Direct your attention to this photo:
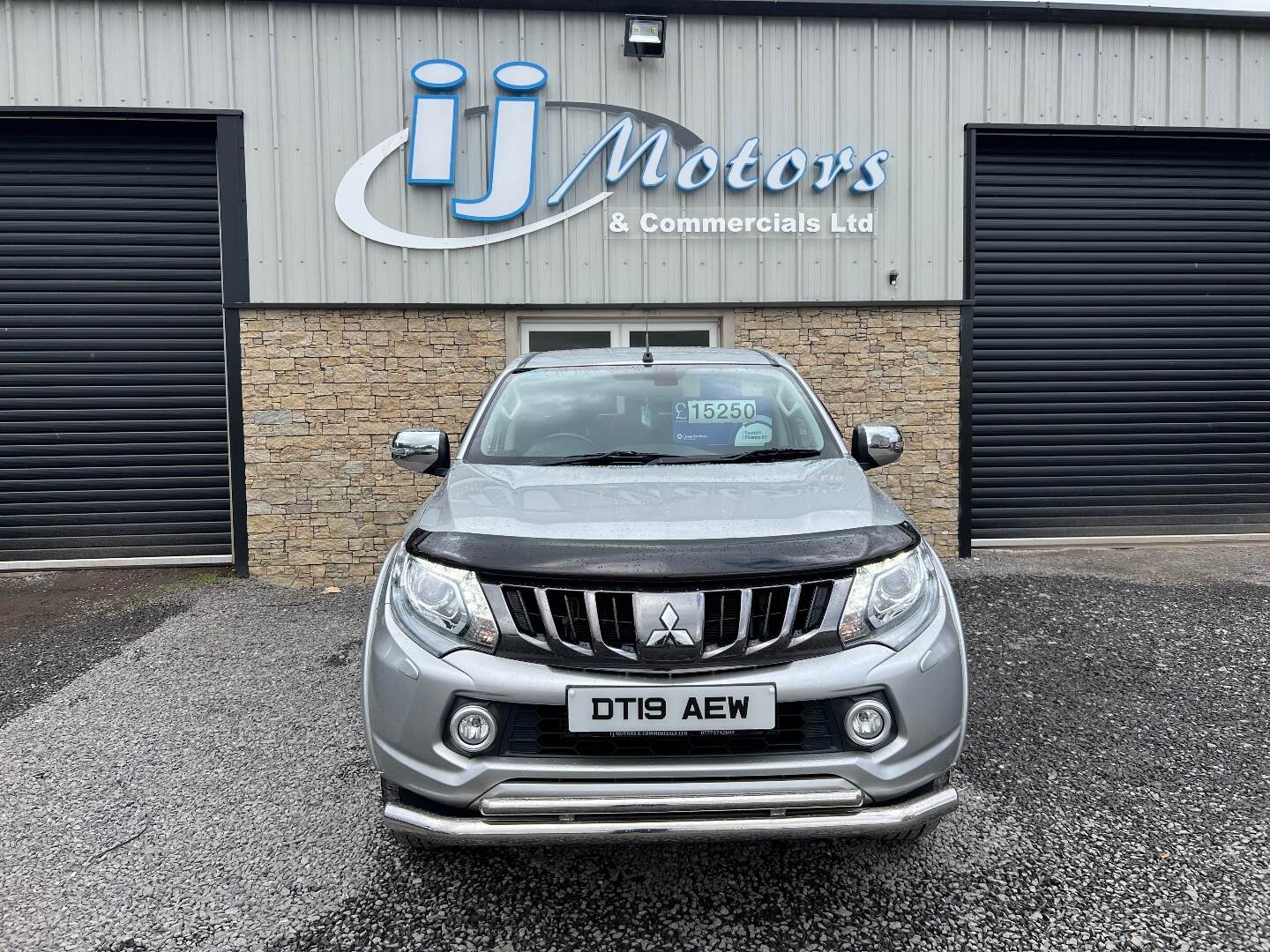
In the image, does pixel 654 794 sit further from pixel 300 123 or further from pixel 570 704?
pixel 300 123

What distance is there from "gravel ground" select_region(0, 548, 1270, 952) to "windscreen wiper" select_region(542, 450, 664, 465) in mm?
1346

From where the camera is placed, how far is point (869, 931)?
2.12 m

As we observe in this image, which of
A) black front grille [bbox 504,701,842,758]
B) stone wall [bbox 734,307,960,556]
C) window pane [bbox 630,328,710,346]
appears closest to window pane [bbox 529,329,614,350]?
window pane [bbox 630,328,710,346]

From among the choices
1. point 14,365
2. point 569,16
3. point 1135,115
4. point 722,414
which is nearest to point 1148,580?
point 1135,115

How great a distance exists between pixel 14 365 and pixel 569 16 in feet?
19.1

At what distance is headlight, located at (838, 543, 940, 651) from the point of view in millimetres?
2008

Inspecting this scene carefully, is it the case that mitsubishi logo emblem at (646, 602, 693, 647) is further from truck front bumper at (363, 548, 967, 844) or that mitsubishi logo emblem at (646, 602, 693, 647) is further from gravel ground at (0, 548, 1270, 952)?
gravel ground at (0, 548, 1270, 952)

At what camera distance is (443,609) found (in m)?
2.06

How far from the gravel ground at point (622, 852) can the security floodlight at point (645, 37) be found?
17.9 ft

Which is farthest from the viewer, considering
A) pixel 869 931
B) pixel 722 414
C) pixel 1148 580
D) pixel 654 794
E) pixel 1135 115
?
pixel 1135 115

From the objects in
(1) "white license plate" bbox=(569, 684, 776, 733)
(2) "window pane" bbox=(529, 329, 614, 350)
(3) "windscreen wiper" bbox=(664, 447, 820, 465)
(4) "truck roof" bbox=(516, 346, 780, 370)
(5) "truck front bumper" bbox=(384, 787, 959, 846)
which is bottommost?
(5) "truck front bumper" bbox=(384, 787, 959, 846)

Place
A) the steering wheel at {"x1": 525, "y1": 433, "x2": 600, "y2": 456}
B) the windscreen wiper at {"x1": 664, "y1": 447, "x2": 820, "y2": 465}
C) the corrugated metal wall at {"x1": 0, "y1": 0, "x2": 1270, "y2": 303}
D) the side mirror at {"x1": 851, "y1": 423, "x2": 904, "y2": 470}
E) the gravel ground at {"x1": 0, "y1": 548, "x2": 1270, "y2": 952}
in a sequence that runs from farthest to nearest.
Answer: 1. the corrugated metal wall at {"x1": 0, "y1": 0, "x2": 1270, "y2": 303}
2. the side mirror at {"x1": 851, "y1": 423, "x2": 904, "y2": 470}
3. the steering wheel at {"x1": 525, "y1": 433, "x2": 600, "y2": 456}
4. the windscreen wiper at {"x1": 664, "y1": 447, "x2": 820, "y2": 465}
5. the gravel ground at {"x1": 0, "y1": 548, "x2": 1270, "y2": 952}

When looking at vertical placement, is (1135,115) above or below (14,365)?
above

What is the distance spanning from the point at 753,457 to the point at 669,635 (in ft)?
3.76
